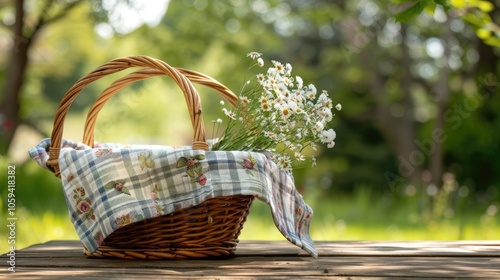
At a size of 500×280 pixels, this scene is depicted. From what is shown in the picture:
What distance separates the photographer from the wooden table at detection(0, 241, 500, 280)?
5.09 feet

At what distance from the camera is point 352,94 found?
1004 centimetres

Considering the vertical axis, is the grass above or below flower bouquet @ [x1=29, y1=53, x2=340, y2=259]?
above

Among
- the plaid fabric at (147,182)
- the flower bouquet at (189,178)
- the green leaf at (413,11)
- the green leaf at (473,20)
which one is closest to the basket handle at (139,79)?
the flower bouquet at (189,178)

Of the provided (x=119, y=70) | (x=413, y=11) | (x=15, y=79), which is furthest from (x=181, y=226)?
(x=15, y=79)

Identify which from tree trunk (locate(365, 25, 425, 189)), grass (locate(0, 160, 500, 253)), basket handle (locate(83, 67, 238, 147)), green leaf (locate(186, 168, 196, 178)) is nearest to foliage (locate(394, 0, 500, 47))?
basket handle (locate(83, 67, 238, 147))

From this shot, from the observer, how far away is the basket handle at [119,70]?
5.63ft

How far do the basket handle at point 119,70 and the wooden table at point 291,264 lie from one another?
291 millimetres

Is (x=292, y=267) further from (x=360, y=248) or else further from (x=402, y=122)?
(x=402, y=122)

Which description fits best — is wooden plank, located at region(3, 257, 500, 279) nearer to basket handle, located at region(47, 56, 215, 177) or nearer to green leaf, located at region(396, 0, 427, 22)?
basket handle, located at region(47, 56, 215, 177)

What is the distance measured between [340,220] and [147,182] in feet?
11.5

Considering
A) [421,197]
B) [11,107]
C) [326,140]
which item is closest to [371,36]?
[421,197]

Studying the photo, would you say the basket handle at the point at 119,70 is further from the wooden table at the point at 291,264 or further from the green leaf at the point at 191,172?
the wooden table at the point at 291,264

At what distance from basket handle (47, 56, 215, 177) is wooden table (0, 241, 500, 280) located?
29cm

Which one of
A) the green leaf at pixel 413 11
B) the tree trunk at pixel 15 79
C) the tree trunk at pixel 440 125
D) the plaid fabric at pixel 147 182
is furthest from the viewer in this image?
the tree trunk at pixel 440 125
